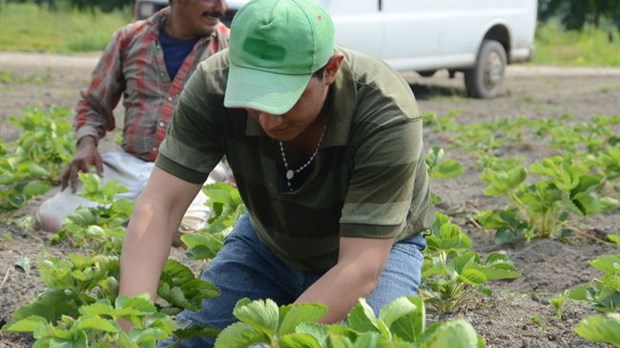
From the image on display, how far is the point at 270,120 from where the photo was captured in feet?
9.19

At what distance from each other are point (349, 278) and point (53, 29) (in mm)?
19393

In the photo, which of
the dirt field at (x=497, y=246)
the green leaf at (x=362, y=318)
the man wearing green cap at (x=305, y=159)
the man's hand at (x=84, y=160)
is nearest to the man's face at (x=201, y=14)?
the man's hand at (x=84, y=160)

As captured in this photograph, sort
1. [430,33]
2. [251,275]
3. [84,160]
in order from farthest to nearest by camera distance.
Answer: [430,33] → [84,160] → [251,275]

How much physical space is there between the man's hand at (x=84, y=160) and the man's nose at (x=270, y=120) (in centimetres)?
273

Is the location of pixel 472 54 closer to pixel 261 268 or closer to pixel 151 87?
pixel 151 87

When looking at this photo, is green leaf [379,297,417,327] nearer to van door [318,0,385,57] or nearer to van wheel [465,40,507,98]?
van door [318,0,385,57]

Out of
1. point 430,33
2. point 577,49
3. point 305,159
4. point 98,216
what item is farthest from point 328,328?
point 577,49

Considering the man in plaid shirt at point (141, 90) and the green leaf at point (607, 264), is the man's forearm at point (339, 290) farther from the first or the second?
the man in plaid shirt at point (141, 90)

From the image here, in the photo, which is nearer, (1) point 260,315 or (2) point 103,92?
(1) point 260,315

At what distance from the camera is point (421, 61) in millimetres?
12156

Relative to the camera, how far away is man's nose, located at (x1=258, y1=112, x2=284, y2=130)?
2.79 m

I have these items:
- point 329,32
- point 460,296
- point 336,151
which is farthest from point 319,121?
point 460,296

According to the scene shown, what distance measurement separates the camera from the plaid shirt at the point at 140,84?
17.7 feet

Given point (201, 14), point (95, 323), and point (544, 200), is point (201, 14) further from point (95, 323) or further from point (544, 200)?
point (95, 323)
